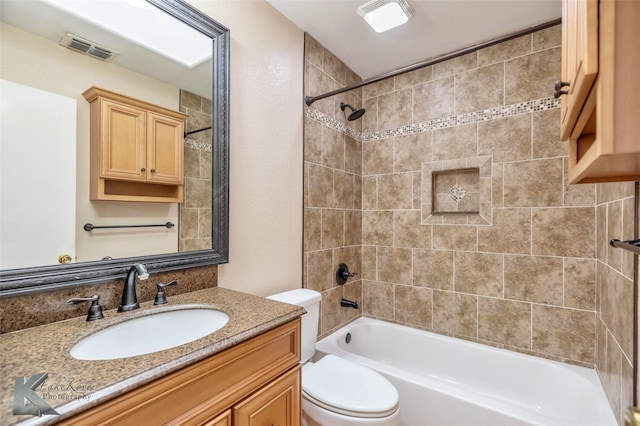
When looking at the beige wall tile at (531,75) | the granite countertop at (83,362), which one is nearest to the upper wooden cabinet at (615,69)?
the granite countertop at (83,362)

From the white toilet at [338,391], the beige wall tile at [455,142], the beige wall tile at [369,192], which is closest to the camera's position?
the white toilet at [338,391]

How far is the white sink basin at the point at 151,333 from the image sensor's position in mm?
875

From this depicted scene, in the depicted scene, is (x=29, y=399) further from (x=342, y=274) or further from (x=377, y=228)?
(x=377, y=228)

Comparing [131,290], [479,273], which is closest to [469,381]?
[479,273]

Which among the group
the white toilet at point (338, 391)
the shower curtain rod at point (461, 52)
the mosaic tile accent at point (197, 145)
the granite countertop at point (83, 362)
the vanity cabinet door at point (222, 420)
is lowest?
the white toilet at point (338, 391)

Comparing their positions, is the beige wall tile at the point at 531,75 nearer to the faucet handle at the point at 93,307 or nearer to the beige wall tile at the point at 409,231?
the beige wall tile at the point at 409,231

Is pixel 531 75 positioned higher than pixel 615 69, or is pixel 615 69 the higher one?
pixel 531 75

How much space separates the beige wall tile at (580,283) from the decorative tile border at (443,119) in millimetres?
939

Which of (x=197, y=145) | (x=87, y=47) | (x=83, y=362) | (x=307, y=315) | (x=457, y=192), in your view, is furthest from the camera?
(x=457, y=192)

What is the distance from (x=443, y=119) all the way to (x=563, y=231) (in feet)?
3.40

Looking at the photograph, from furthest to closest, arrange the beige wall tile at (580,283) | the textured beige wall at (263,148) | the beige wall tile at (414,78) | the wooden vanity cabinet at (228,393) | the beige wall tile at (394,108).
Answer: the beige wall tile at (394,108) < the beige wall tile at (414,78) < the beige wall tile at (580,283) < the textured beige wall at (263,148) < the wooden vanity cabinet at (228,393)

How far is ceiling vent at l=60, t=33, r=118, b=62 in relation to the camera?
978 mm

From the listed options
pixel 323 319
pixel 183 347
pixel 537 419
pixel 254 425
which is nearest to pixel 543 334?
pixel 537 419

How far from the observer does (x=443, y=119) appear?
7.07 feet
